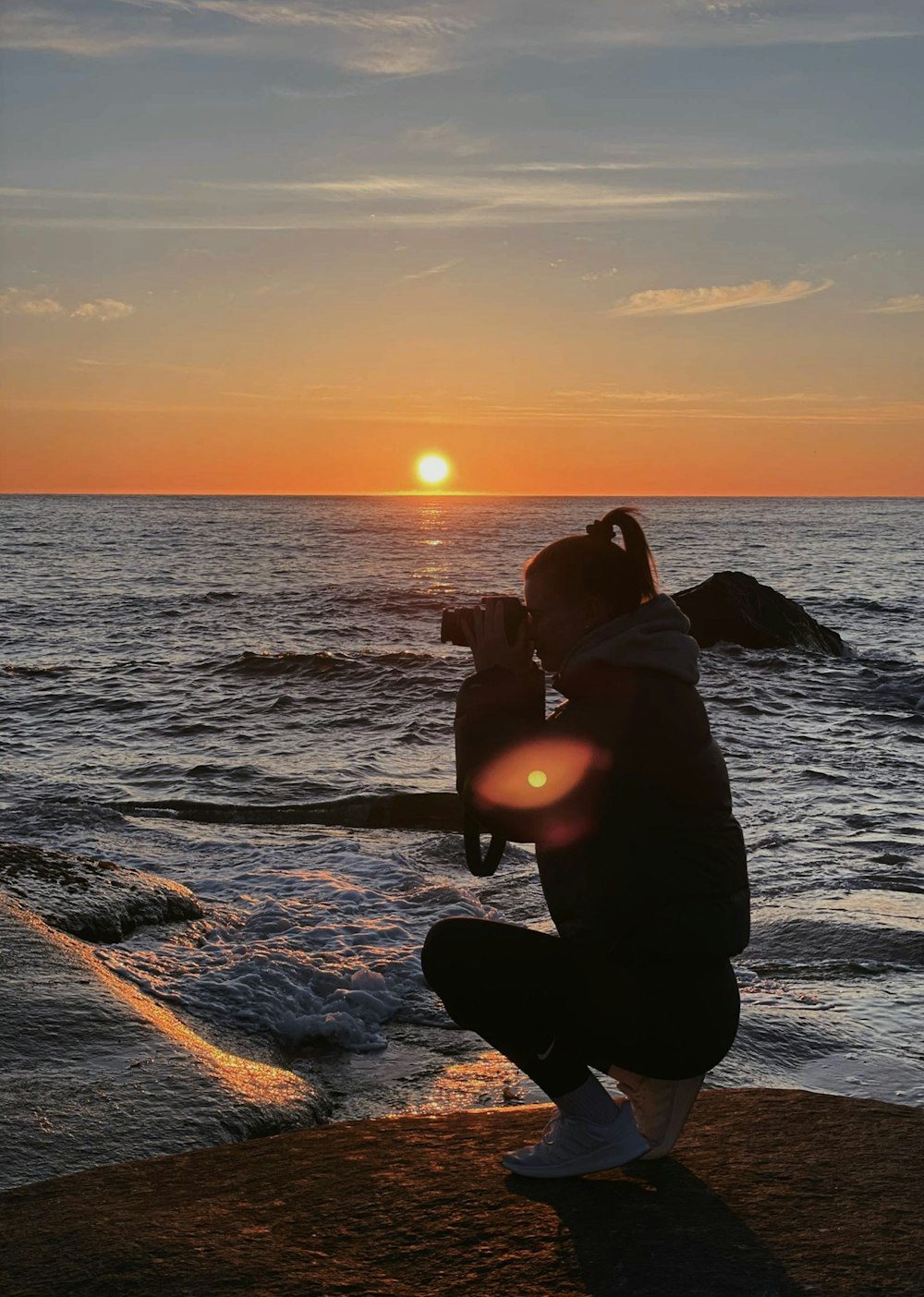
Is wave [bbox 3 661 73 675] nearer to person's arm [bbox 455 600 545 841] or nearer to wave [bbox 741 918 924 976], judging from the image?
wave [bbox 741 918 924 976]

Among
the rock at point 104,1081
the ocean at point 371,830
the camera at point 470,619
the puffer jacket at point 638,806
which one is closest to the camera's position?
the puffer jacket at point 638,806

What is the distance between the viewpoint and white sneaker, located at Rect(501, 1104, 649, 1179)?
306 centimetres

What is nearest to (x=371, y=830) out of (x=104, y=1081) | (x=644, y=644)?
(x=104, y=1081)

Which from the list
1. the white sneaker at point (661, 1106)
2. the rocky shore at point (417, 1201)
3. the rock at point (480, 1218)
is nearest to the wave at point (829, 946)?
the rocky shore at point (417, 1201)

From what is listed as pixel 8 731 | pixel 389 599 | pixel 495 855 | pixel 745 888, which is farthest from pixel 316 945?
pixel 389 599

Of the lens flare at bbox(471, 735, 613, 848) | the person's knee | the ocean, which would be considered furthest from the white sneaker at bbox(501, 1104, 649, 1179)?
the ocean

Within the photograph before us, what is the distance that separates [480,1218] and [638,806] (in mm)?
1062

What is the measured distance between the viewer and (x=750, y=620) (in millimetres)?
20719

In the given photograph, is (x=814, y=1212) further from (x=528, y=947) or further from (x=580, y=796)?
(x=580, y=796)

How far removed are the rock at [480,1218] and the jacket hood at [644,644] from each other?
128 cm

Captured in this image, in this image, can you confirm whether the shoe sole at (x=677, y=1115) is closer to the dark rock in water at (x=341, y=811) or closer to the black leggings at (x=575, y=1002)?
the black leggings at (x=575, y=1002)

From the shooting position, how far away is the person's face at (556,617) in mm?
2932

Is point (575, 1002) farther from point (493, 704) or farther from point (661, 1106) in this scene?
point (493, 704)

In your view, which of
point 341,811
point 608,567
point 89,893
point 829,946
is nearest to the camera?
point 608,567
